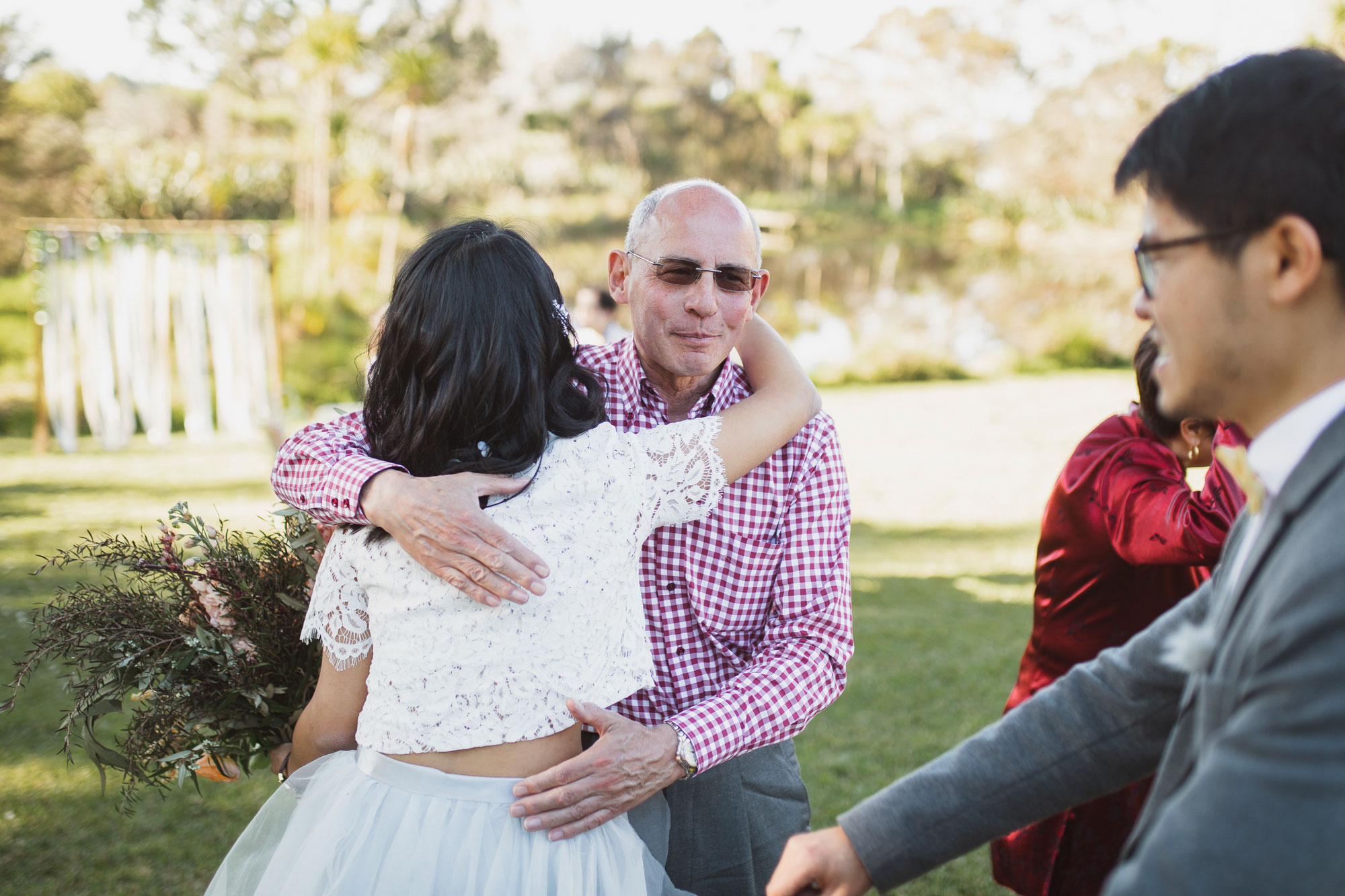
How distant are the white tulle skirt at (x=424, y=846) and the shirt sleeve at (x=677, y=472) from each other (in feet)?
1.81

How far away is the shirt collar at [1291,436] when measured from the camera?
3.26 feet

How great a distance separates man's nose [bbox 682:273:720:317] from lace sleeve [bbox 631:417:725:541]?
1.37ft

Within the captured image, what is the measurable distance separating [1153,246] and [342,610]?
1.40 metres

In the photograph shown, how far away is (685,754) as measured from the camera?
1.91 meters

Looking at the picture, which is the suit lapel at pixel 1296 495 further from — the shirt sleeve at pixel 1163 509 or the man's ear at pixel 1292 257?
the shirt sleeve at pixel 1163 509

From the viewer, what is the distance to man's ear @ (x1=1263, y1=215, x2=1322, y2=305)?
98cm

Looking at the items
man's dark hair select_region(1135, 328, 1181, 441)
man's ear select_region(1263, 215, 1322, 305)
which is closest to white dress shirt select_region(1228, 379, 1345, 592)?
man's ear select_region(1263, 215, 1322, 305)

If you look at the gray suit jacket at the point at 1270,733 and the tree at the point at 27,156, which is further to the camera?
the tree at the point at 27,156

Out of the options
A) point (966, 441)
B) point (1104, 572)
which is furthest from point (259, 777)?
point (966, 441)

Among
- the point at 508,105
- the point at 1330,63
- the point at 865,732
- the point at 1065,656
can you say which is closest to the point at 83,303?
the point at 865,732

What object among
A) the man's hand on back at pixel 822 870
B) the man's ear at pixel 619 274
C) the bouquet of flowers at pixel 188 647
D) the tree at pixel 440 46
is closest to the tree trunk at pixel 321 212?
the tree at pixel 440 46

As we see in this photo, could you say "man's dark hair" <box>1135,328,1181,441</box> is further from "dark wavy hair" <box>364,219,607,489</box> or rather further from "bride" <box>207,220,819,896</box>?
"dark wavy hair" <box>364,219,607,489</box>

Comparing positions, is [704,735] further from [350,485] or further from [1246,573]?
[1246,573]

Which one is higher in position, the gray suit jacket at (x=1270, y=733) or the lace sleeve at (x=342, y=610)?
the gray suit jacket at (x=1270, y=733)
